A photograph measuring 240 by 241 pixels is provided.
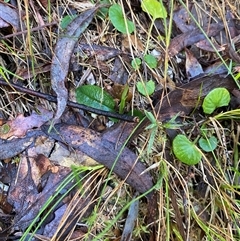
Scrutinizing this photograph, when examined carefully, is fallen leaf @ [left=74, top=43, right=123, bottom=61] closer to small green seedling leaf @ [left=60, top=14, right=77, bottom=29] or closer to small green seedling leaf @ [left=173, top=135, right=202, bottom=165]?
small green seedling leaf @ [left=60, top=14, right=77, bottom=29]

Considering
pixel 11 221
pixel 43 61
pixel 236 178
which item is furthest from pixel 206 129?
pixel 11 221

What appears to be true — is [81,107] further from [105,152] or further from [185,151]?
[185,151]

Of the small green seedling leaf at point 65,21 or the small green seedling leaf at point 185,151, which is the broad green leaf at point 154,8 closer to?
the small green seedling leaf at point 65,21

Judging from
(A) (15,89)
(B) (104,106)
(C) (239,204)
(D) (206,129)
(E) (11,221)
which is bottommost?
(C) (239,204)

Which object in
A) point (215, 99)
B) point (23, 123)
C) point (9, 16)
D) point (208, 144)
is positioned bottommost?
point (208, 144)

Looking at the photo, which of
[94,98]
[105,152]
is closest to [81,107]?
[94,98]

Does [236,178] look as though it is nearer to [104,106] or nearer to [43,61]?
[104,106]
